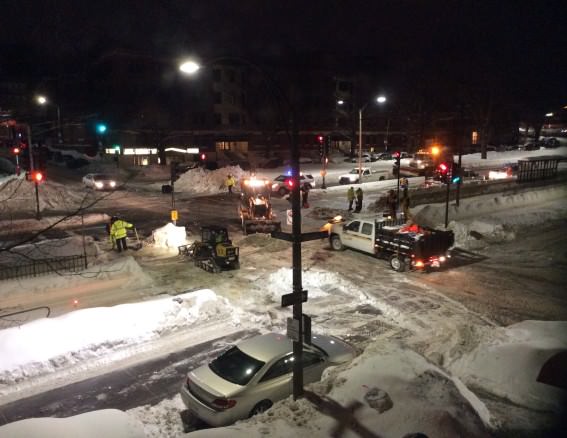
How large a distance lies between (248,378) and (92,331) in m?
5.25

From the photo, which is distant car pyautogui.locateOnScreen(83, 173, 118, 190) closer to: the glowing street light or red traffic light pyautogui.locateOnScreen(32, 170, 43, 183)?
red traffic light pyautogui.locateOnScreen(32, 170, 43, 183)

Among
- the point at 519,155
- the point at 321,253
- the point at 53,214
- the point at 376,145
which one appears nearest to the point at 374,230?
the point at 321,253

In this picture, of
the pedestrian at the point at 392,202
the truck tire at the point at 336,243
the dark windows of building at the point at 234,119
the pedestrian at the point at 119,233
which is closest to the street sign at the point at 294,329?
the truck tire at the point at 336,243

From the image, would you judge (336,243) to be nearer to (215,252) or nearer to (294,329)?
(215,252)

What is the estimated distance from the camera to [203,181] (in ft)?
144

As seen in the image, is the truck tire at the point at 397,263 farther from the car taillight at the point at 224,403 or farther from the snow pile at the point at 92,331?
the car taillight at the point at 224,403

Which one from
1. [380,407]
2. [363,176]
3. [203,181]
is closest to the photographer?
[380,407]

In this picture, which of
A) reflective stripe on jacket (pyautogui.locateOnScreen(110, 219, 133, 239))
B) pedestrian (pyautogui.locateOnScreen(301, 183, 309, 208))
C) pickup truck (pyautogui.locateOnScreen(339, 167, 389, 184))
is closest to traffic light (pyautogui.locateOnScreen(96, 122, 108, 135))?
reflective stripe on jacket (pyautogui.locateOnScreen(110, 219, 133, 239))

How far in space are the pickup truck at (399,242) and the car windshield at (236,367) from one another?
32.2 ft

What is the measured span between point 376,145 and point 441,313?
72425 millimetres

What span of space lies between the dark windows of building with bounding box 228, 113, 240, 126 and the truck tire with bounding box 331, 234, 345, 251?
182 ft

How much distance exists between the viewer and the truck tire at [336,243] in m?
21.2

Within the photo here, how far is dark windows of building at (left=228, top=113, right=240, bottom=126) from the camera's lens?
73831 mm

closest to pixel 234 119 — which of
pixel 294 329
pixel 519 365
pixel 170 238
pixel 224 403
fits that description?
pixel 170 238
